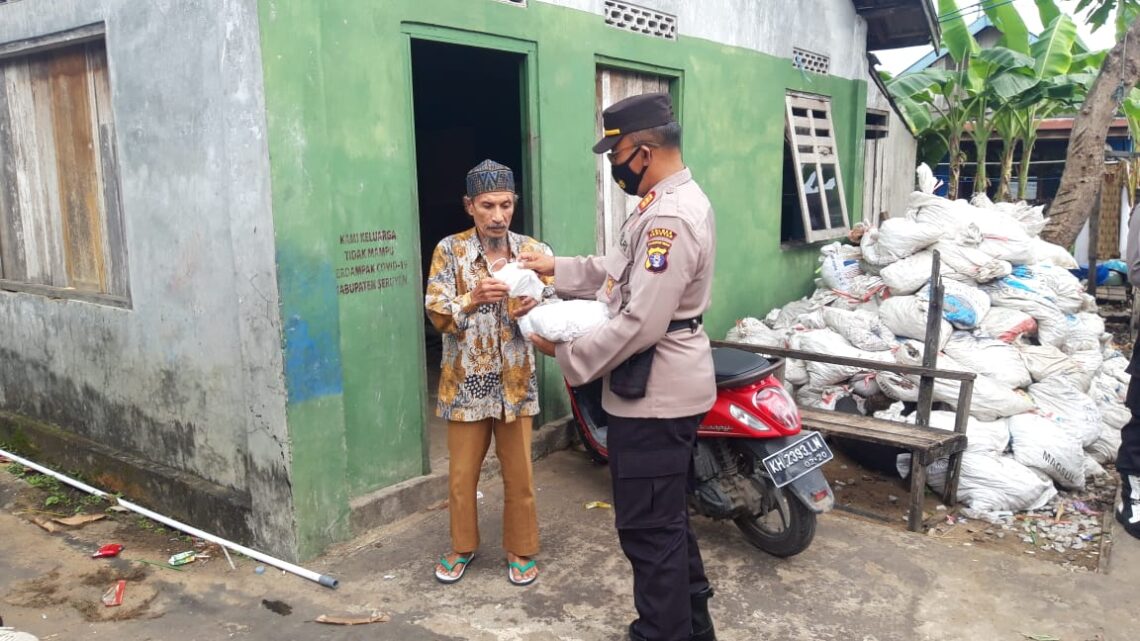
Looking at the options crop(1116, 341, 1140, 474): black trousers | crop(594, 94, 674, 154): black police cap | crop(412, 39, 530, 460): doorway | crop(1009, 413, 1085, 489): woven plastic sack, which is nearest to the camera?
crop(594, 94, 674, 154): black police cap

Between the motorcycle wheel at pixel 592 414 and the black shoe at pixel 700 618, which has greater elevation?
the motorcycle wheel at pixel 592 414

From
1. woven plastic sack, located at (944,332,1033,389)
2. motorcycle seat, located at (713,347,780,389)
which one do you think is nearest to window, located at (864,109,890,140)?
woven plastic sack, located at (944,332,1033,389)

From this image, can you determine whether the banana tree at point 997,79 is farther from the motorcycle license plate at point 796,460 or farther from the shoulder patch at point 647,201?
the shoulder patch at point 647,201

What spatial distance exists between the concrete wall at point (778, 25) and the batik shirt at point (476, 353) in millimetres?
2086

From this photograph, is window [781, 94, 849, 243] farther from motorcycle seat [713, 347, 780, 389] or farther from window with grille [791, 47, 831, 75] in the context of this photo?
motorcycle seat [713, 347, 780, 389]

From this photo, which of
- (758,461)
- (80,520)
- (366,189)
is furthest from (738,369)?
(80,520)

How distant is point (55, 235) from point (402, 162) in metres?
2.38

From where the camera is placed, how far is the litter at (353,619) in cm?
325

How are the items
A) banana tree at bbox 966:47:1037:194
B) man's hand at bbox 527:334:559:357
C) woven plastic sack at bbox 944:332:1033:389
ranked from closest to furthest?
man's hand at bbox 527:334:559:357 → woven plastic sack at bbox 944:332:1033:389 → banana tree at bbox 966:47:1037:194

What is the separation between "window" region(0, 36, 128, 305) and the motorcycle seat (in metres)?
3.12

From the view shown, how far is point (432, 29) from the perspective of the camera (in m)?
4.05

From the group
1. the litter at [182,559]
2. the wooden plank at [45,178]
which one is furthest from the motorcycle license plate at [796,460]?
the wooden plank at [45,178]

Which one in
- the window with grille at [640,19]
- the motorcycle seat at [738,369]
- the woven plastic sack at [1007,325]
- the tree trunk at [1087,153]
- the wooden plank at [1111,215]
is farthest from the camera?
the wooden plank at [1111,215]

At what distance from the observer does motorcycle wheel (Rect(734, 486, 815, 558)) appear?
362 cm
